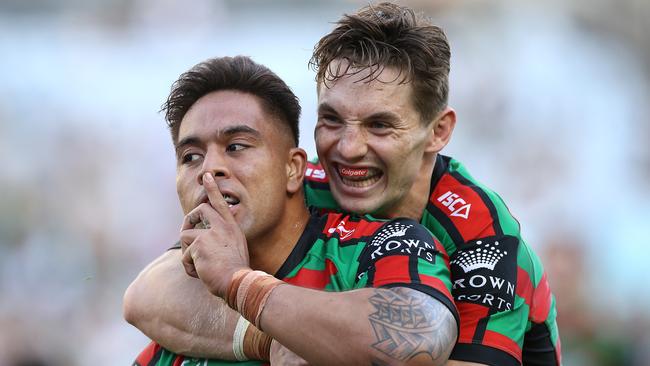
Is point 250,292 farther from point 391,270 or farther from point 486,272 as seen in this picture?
point 486,272

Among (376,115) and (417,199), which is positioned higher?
(376,115)

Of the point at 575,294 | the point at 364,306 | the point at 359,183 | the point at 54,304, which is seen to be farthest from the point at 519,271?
the point at 54,304

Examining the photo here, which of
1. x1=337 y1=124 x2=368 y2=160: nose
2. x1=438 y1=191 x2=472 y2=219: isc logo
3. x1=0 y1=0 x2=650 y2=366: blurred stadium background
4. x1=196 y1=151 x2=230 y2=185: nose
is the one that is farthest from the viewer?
x1=0 y1=0 x2=650 y2=366: blurred stadium background

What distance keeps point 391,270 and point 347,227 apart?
524 mm

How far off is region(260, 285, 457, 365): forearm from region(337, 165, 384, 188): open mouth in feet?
3.15

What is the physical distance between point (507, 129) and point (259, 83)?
543cm

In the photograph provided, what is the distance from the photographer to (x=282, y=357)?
128 inches

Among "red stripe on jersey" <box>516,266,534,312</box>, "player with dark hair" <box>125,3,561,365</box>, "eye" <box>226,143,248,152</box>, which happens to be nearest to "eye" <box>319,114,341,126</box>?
"player with dark hair" <box>125,3,561,365</box>

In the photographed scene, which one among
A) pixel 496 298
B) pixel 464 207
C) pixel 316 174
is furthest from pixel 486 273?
pixel 316 174

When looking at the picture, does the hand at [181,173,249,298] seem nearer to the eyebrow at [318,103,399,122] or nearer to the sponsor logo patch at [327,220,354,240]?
the sponsor logo patch at [327,220,354,240]

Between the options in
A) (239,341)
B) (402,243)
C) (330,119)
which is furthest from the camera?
(330,119)

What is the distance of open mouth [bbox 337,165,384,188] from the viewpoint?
13.1 ft

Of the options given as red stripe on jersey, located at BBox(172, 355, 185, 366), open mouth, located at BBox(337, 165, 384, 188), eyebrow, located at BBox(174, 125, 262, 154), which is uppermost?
eyebrow, located at BBox(174, 125, 262, 154)

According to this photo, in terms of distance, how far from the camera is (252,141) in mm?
3672
